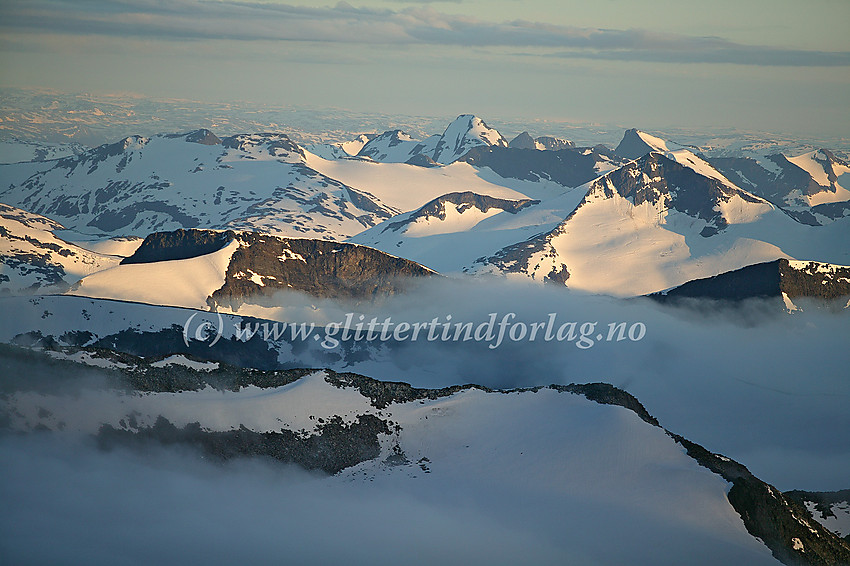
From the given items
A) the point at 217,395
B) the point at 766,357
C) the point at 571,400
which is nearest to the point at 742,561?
the point at 571,400

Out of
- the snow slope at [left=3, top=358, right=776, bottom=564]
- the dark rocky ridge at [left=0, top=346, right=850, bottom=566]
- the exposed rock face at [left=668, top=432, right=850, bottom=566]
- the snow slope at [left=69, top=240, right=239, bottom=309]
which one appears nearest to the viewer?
the snow slope at [left=3, top=358, right=776, bottom=564]

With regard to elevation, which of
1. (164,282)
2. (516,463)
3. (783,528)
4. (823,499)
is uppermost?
(783,528)

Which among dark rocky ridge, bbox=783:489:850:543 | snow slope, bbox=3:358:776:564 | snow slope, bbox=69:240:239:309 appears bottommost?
snow slope, bbox=69:240:239:309

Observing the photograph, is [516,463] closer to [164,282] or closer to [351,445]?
[351,445]

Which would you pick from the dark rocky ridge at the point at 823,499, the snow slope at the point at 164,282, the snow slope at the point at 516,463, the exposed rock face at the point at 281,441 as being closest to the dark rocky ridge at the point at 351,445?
the exposed rock face at the point at 281,441

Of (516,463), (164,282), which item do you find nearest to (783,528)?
(516,463)

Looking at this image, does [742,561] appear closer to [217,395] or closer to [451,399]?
[451,399]

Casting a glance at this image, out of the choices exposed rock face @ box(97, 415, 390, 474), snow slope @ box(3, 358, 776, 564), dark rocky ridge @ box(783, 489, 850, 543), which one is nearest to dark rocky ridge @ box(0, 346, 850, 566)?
exposed rock face @ box(97, 415, 390, 474)

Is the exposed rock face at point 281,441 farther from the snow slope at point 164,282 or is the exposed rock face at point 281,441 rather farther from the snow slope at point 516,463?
the snow slope at point 164,282

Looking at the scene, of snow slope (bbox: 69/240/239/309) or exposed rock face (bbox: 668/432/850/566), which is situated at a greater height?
exposed rock face (bbox: 668/432/850/566)

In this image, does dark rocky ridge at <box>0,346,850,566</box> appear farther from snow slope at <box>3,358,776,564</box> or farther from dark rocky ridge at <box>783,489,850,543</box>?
dark rocky ridge at <box>783,489,850,543</box>

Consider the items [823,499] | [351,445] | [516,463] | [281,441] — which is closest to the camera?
[281,441]
